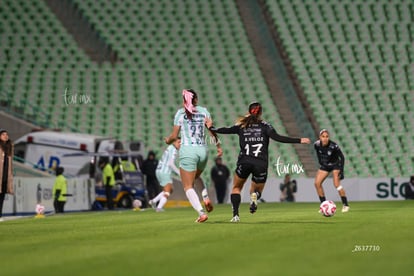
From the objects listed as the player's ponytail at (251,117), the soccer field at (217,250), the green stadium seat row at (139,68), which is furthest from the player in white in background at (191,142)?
the green stadium seat row at (139,68)

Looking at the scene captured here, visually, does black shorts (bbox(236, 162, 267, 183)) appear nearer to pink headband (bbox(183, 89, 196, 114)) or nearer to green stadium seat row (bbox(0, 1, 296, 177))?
pink headband (bbox(183, 89, 196, 114))

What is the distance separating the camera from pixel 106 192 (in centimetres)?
3388

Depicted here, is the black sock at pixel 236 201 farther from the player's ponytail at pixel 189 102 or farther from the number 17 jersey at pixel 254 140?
the player's ponytail at pixel 189 102

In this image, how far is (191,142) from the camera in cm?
1747

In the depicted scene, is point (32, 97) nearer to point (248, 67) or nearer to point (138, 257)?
point (248, 67)

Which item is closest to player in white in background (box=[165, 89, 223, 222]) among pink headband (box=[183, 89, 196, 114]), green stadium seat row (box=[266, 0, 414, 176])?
pink headband (box=[183, 89, 196, 114])

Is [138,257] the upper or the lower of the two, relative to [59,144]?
lower

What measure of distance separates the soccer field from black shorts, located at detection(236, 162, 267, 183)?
1.99m

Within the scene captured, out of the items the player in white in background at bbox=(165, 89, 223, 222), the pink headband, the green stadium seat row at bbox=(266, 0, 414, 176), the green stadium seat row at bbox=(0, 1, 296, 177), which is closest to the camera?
the player in white in background at bbox=(165, 89, 223, 222)

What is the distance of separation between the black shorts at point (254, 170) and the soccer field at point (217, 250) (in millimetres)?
1993

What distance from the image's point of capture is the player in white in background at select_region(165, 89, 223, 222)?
57.0 ft

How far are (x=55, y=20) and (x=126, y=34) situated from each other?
11.1ft

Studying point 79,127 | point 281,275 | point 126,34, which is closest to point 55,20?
point 126,34

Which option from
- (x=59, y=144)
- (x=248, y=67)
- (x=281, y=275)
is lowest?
(x=281, y=275)
